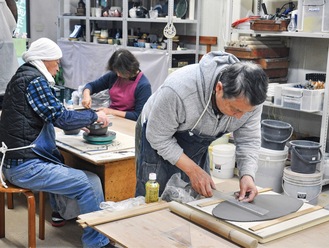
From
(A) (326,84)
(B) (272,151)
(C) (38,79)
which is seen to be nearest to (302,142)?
(B) (272,151)

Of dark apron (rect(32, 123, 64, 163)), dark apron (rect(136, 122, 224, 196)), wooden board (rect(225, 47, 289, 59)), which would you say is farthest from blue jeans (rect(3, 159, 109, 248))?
wooden board (rect(225, 47, 289, 59))

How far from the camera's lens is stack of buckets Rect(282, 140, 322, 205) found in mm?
3545

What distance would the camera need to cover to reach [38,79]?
97.7 inches

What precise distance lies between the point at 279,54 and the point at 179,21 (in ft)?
3.69

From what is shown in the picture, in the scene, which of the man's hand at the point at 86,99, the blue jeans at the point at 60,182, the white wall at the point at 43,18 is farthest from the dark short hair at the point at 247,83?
the white wall at the point at 43,18

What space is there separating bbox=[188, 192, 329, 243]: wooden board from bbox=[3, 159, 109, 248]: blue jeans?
3.53ft

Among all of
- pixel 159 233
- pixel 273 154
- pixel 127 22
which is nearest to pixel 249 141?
pixel 159 233

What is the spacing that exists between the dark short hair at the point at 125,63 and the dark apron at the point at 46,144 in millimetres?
1021

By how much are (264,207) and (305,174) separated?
6.75 feet

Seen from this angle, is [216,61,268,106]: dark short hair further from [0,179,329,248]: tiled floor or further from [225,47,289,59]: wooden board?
[225,47,289,59]: wooden board

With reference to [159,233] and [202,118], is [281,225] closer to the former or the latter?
[159,233]

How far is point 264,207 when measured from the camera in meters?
1.65

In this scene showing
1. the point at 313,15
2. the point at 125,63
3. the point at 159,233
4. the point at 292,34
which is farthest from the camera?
the point at 292,34

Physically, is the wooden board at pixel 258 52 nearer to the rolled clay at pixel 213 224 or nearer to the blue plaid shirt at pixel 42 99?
the blue plaid shirt at pixel 42 99
